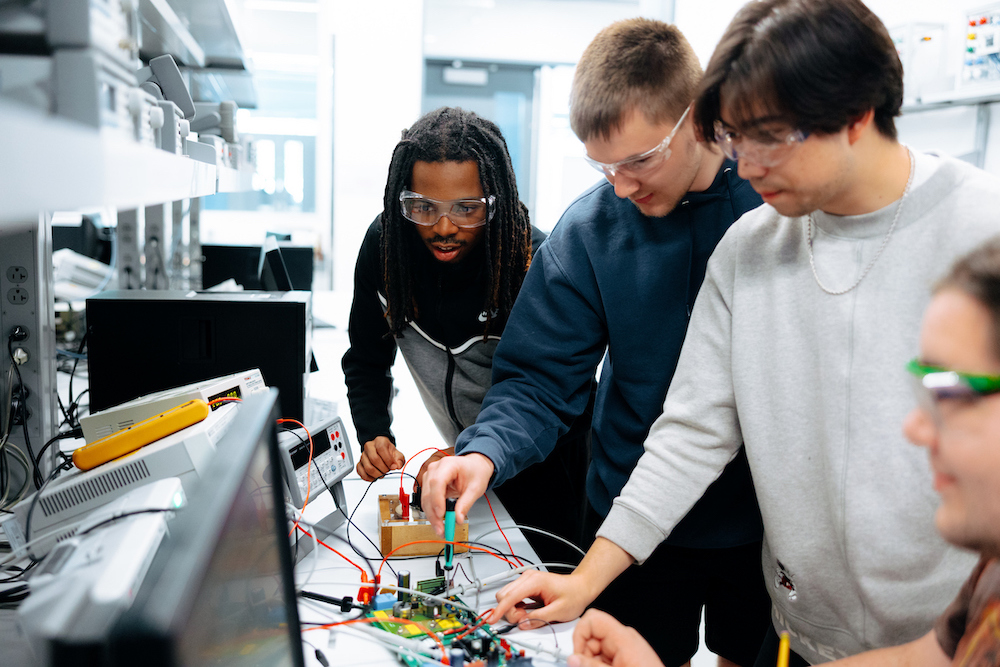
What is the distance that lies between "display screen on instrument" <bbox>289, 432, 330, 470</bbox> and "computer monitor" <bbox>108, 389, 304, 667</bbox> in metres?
0.56

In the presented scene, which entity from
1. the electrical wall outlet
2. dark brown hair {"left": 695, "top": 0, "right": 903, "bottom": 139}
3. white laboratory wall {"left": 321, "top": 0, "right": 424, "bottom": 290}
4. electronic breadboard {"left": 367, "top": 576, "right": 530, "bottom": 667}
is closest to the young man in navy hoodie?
electronic breadboard {"left": 367, "top": 576, "right": 530, "bottom": 667}

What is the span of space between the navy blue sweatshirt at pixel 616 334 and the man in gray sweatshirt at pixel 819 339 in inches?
6.7

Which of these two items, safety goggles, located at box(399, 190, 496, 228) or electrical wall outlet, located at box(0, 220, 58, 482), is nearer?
electrical wall outlet, located at box(0, 220, 58, 482)

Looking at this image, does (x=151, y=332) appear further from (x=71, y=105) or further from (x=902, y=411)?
(x=902, y=411)

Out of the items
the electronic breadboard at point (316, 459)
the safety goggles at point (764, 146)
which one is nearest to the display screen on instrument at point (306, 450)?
the electronic breadboard at point (316, 459)

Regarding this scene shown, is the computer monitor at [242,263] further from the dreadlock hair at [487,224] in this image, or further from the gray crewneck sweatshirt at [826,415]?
the gray crewneck sweatshirt at [826,415]

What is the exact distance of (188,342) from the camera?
1635mm

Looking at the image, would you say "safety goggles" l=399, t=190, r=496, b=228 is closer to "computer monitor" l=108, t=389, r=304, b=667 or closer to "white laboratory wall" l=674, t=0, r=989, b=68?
"computer monitor" l=108, t=389, r=304, b=667

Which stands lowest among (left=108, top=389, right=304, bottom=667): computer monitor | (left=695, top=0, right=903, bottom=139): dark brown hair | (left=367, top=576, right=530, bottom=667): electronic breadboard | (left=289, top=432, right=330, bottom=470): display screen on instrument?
(left=367, top=576, right=530, bottom=667): electronic breadboard

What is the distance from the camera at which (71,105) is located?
0.69 m

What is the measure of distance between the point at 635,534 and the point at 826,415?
323 millimetres

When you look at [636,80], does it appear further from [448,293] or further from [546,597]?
[546,597]

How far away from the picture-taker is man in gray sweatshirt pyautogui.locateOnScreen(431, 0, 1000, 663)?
34.2 inches

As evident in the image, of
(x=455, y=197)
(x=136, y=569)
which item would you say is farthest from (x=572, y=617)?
(x=455, y=197)
